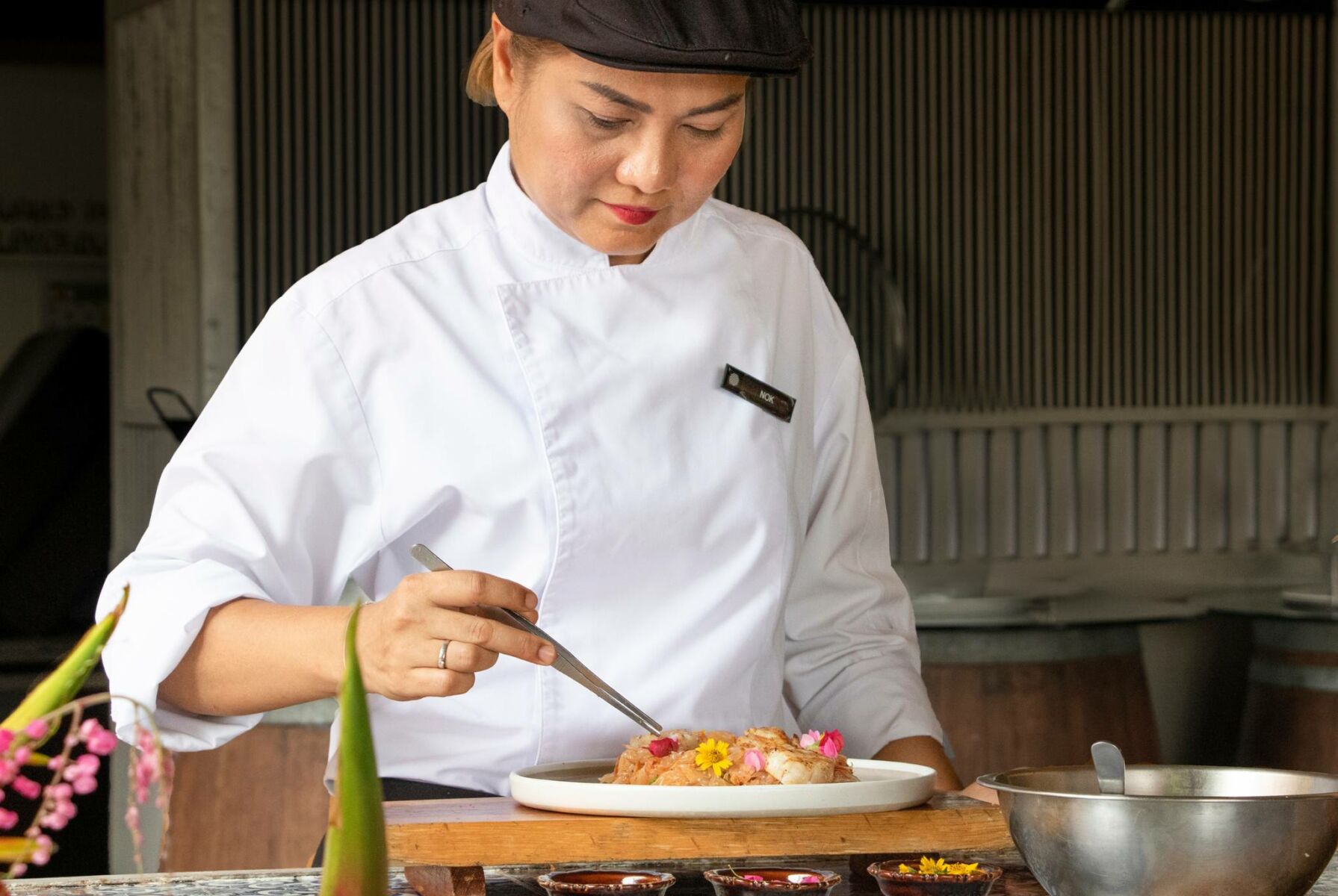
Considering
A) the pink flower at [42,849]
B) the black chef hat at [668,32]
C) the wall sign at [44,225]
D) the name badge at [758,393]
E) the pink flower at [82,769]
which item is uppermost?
the wall sign at [44,225]

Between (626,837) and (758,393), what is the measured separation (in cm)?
64

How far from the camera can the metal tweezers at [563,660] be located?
1.21 m

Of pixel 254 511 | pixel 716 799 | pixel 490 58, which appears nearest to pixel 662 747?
pixel 716 799

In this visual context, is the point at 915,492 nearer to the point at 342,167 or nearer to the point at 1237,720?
the point at 1237,720

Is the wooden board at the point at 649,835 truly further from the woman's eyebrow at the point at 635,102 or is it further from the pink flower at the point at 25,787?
the woman's eyebrow at the point at 635,102

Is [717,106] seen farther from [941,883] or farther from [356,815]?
[356,815]

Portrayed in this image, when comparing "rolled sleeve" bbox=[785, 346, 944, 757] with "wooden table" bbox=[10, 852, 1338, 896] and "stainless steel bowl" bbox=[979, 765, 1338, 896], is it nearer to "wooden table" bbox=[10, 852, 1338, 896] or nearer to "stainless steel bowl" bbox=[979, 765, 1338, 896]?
"wooden table" bbox=[10, 852, 1338, 896]

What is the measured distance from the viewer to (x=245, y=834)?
2789 mm

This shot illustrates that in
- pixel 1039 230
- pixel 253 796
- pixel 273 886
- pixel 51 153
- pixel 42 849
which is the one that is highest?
pixel 51 153

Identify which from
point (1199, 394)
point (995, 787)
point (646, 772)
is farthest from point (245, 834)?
point (1199, 394)

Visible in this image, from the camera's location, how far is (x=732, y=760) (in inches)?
48.3

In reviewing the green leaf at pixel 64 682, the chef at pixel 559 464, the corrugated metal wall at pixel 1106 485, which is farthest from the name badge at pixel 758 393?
the corrugated metal wall at pixel 1106 485

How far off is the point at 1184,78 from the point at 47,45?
489cm

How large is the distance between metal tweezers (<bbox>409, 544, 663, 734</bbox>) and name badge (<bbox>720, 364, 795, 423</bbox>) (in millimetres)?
348
